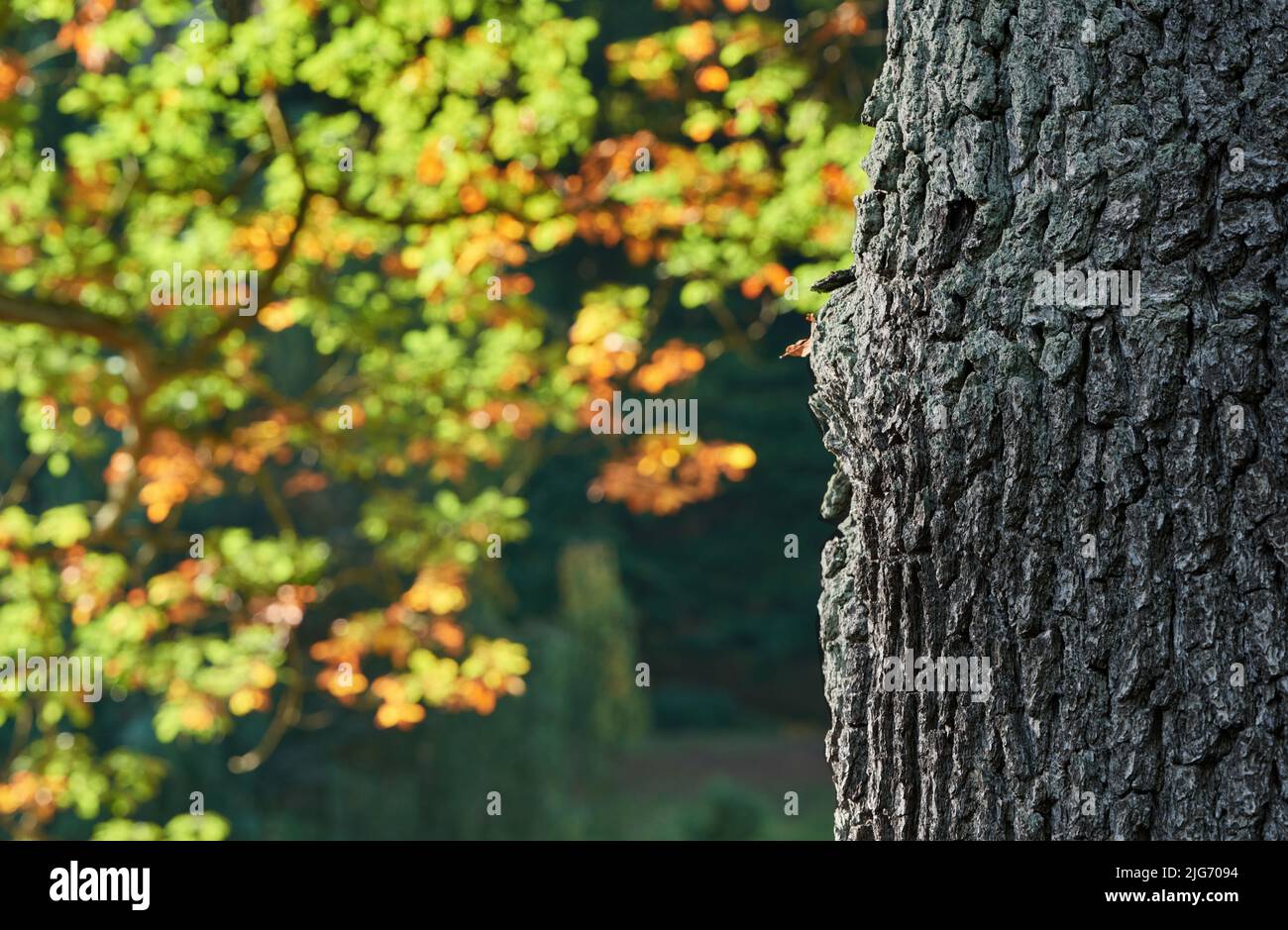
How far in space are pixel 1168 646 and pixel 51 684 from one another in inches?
195

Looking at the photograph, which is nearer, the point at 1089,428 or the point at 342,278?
the point at 1089,428

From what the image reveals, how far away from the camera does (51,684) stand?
5215 millimetres

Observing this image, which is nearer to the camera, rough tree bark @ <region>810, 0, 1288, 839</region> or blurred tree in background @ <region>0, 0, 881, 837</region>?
rough tree bark @ <region>810, 0, 1288, 839</region>

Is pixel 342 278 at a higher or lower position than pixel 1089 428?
higher

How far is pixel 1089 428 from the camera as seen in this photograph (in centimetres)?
132

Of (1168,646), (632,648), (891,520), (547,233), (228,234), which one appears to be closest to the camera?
(1168,646)

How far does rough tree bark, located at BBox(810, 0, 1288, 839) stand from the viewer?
1274mm

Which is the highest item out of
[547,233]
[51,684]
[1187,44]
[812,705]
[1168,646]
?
[547,233]

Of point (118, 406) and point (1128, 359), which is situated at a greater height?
point (118, 406)

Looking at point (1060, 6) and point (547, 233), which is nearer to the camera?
point (1060, 6)

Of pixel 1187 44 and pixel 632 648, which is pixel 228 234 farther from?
pixel 632 648

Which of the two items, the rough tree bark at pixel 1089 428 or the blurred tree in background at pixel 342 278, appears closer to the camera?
the rough tree bark at pixel 1089 428

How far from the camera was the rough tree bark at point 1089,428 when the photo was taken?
1274 millimetres

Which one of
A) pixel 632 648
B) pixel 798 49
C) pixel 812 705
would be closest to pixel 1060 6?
pixel 798 49
